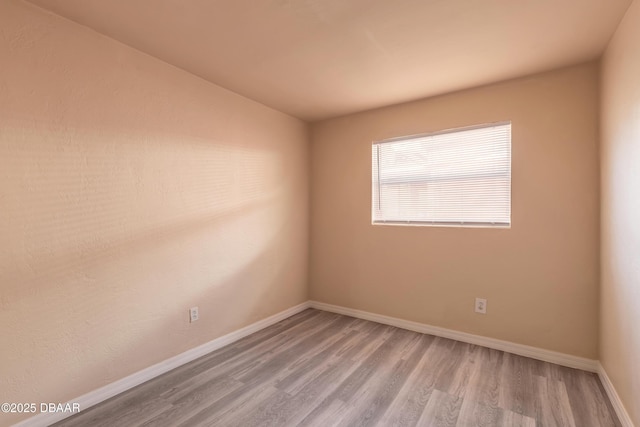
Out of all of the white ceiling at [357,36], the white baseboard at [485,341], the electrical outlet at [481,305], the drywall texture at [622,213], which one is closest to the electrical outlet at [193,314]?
the white baseboard at [485,341]

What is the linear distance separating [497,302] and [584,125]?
1.57 m

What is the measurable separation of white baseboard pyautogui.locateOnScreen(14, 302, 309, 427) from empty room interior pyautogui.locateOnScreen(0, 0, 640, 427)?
0.01 m

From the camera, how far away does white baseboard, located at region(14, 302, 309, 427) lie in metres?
1.68

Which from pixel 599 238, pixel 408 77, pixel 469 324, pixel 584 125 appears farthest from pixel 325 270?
pixel 584 125

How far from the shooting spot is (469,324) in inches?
109

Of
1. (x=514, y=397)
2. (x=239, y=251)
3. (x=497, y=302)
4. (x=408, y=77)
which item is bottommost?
(x=514, y=397)

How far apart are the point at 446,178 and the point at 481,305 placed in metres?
1.22

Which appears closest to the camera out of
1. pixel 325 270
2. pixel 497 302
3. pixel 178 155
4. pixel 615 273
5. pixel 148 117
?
pixel 615 273

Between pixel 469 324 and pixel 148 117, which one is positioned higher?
pixel 148 117

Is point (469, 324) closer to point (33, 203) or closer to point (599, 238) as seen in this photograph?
point (599, 238)

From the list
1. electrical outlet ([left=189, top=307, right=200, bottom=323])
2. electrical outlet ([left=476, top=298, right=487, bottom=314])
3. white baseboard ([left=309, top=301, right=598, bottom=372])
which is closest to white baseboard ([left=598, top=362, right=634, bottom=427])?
white baseboard ([left=309, top=301, right=598, bottom=372])

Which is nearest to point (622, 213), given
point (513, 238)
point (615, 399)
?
point (513, 238)

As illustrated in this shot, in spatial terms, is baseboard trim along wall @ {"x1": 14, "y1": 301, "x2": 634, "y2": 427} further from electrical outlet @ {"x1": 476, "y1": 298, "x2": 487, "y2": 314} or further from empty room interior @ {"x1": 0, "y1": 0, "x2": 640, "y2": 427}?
electrical outlet @ {"x1": 476, "y1": 298, "x2": 487, "y2": 314}

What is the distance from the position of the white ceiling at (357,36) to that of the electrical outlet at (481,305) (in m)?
1.93
